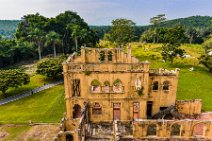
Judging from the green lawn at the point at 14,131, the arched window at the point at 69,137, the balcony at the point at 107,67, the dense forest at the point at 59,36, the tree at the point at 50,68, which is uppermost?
the dense forest at the point at 59,36

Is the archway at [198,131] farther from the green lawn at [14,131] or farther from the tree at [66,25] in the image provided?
the tree at [66,25]

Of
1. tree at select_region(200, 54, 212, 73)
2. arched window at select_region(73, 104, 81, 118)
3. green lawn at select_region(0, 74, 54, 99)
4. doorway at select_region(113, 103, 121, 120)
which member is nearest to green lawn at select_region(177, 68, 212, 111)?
tree at select_region(200, 54, 212, 73)

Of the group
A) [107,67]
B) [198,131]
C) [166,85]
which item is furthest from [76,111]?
[198,131]

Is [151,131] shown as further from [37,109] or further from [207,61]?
[207,61]

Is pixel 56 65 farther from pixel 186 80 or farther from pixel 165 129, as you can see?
pixel 165 129

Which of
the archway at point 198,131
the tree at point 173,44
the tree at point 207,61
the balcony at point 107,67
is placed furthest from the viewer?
the tree at point 173,44

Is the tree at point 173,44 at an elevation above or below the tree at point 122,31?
below

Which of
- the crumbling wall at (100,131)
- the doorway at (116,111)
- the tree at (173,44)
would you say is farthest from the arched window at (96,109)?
the tree at (173,44)
